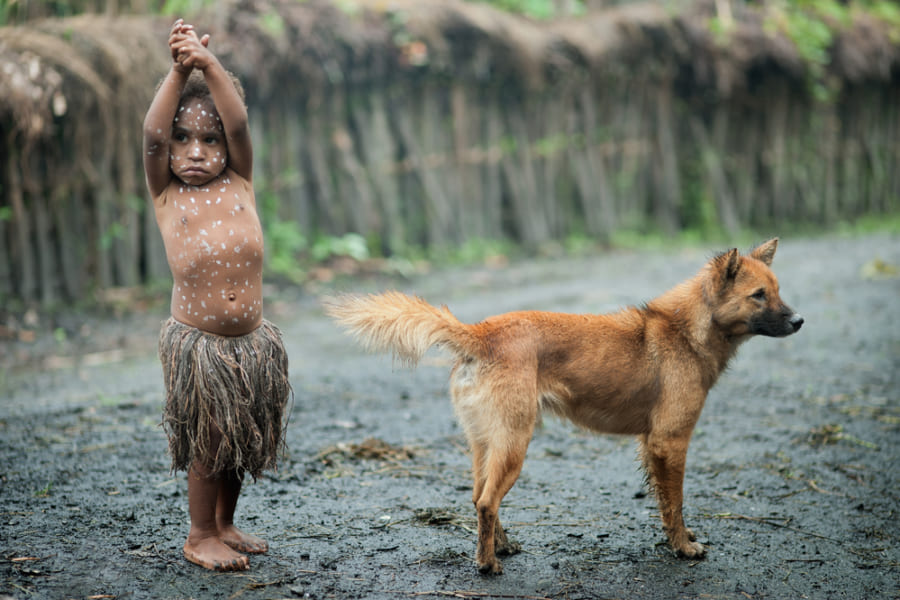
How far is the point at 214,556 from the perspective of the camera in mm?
3492

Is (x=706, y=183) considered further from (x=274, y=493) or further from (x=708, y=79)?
(x=274, y=493)

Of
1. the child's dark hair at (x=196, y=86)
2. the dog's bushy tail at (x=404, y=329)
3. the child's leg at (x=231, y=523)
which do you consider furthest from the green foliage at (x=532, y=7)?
the child's leg at (x=231, y=523)

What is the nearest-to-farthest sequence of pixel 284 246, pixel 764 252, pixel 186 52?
1. pixel 186 52
2. pixel 764 252
3. pixel 284 246

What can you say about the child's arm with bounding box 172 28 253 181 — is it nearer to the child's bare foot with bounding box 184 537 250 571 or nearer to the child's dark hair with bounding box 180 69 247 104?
the child's dark hair with bounding box 180 69 247 104

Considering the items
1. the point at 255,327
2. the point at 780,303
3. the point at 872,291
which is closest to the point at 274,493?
the point at 255,327

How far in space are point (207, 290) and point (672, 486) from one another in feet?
7.76

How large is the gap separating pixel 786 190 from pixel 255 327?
45.4 feet

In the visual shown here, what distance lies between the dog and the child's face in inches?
32.8

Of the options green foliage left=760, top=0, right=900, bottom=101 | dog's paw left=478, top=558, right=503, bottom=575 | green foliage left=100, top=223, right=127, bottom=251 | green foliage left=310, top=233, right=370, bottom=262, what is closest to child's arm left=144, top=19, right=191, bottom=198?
dog's paw left=478, top=558, right=503, bottom=575

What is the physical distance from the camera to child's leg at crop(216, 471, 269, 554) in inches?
145

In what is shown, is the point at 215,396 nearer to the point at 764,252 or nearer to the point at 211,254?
the point at 211,254

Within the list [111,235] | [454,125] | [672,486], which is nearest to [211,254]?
[672,486]

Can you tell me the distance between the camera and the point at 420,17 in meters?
11.5

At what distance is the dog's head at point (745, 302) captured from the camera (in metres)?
4.09
